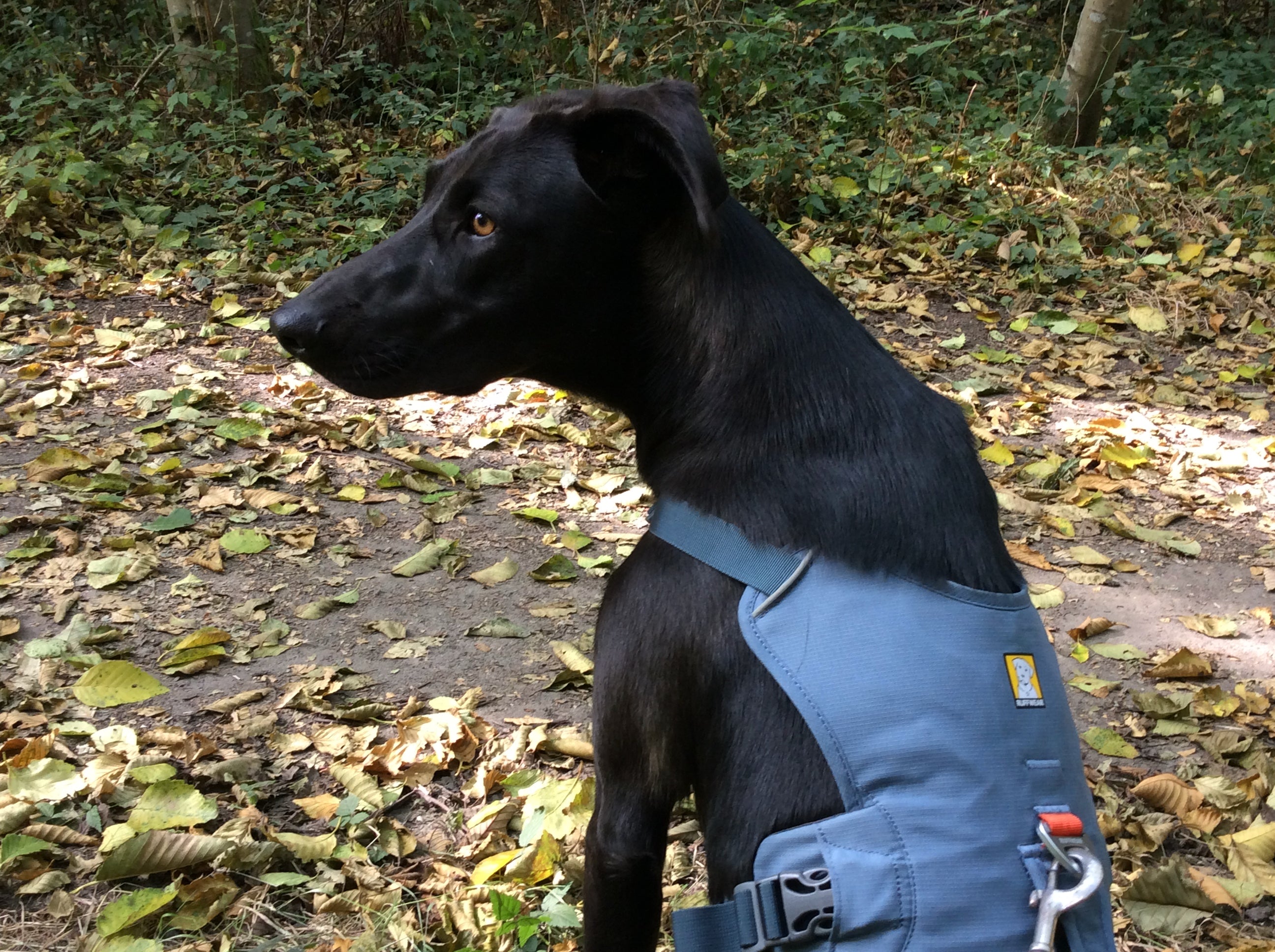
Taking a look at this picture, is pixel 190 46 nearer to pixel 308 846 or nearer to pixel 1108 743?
pixel 308 846

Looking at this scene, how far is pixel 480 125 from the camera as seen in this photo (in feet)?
25.5

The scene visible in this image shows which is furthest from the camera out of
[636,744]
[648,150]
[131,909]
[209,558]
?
[209,558]

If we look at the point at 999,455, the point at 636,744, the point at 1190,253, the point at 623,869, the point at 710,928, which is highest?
the point at 1190,253

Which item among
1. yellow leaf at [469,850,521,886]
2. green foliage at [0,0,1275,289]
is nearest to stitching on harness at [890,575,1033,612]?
yellow leaf at [469,850,521,886]

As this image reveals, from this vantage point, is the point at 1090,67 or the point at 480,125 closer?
the point at 480,125

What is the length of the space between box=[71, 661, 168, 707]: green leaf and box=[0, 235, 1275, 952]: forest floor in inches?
0.4

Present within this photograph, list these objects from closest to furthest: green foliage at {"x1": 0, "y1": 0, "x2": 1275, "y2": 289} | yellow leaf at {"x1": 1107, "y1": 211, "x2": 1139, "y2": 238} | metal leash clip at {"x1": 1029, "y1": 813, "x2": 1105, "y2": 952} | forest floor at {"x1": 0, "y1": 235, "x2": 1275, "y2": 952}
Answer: metal leash clip at {"x1": 1029, "y1": 813, "x2": 1105, "y2": 952} → forest floor at {"x1": 0, "y1": 235, "x2": 1275, "y2": 952} → green foliage at {"x1": 0, "y1": 0, "x2": 1275, "y2": 289} → yellow leaf at {"x1": 1107, "y1": 211, "x2": 1139, "y2": 238}

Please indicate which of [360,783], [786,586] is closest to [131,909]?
[360,783]

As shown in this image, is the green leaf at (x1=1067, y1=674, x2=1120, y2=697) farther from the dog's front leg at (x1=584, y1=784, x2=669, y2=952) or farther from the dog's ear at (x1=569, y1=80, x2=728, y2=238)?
the dog's ear at (x1=569, y1=80, x2=728, y2=238)

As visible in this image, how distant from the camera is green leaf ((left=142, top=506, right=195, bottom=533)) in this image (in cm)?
374

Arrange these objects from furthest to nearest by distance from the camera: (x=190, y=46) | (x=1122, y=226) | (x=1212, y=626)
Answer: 1. (x=190, y=46)
2. (x=1122, y=226)
3. (x=1212, y=626)

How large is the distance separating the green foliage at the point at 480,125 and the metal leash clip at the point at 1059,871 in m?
5.67

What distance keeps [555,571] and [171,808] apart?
1.55 meters

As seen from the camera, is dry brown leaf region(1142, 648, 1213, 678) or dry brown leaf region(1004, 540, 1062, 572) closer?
dry brown leaf region(1142, 648, 1213, 678)
